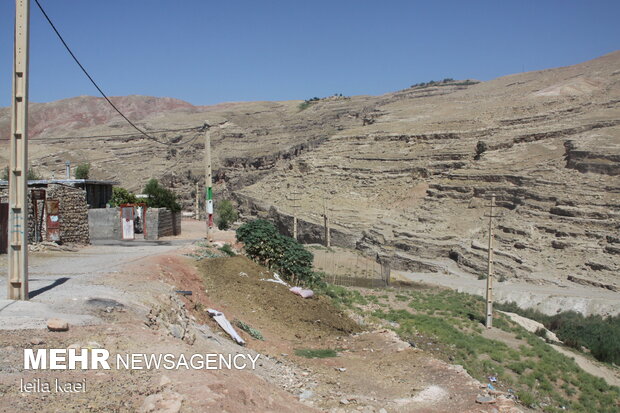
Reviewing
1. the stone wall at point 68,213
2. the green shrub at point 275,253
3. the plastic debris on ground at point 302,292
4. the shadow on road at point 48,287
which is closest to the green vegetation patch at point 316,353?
the plastic debris on ground at point 302,292

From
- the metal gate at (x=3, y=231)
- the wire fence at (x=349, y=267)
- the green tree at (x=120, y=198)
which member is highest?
the green tree at (x=120, y=198)

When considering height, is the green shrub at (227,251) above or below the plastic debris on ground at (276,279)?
above

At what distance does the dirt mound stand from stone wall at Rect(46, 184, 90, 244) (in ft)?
20.9

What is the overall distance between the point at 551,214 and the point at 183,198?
124 ft

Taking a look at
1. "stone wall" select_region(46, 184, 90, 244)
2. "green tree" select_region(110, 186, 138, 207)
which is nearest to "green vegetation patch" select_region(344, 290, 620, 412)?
"stone wall" select_region(46, 184, 90, 244)

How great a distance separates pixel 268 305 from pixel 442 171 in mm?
33132

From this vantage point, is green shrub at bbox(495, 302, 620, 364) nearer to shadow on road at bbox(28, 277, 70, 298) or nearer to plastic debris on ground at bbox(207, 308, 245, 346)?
plastic debris on ground at bbox(207, 308, 245, 346)

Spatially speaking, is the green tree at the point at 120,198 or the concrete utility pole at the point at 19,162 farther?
the green tree at the point at 120,198

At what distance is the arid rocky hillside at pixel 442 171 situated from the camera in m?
30.4

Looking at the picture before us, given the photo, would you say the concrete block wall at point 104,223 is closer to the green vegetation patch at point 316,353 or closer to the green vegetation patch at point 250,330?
the green vegetation patch at point 250,330

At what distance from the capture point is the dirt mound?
12133 millimetres

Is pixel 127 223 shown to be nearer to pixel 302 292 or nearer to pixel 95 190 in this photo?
pixel 95 190

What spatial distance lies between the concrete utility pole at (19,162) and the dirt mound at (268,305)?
4.17 metres

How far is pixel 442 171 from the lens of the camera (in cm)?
4391
